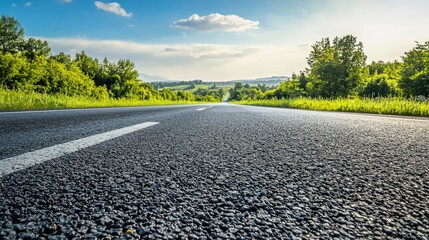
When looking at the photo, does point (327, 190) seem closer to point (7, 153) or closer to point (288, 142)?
point (288, 142)

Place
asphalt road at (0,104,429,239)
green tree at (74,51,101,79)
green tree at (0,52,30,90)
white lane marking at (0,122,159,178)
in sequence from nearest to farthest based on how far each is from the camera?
asphalt road at (0,104,429,239), white lane marking at (0,122,159,178), green tree at (0,52,30,90), green tree at (74,51,101,79)

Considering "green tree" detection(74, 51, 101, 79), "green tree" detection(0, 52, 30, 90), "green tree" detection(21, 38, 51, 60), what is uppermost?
"green tree" detection(21, 38, 51, 60)

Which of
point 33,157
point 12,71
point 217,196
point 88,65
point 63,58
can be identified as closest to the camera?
point 217,196

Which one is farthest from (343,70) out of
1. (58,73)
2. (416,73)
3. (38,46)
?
(38,46)

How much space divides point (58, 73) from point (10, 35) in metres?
31.4

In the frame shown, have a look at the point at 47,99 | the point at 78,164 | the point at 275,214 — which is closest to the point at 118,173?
the point at 78,164

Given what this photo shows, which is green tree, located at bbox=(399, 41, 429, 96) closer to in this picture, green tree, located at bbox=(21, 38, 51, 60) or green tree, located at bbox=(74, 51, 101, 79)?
green tree, located at bbox=(74, 51, 101, 79)

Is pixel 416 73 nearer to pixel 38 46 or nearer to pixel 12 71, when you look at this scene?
pixel 12 71

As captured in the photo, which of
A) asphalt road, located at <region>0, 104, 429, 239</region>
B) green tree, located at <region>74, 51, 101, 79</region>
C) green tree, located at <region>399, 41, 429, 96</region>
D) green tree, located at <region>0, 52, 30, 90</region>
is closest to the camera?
asphalt road, located at <region>0, 104, 429, 239</region>

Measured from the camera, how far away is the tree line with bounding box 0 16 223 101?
90.3 ft

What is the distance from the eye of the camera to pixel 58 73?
98.1 feet

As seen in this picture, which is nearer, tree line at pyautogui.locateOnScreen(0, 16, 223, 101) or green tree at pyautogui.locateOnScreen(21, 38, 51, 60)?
tree line at pyautogui.locateOnScreen(0, 16, 223, 101)

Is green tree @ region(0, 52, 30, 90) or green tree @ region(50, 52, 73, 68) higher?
green tree @ region(50, 52, 73, 68)

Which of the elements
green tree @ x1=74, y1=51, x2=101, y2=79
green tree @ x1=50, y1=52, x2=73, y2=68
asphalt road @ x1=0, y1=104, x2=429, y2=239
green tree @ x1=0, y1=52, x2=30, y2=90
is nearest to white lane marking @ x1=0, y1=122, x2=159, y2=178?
asphalt road @ x1=0, y1=104, x2=429, y2=239
